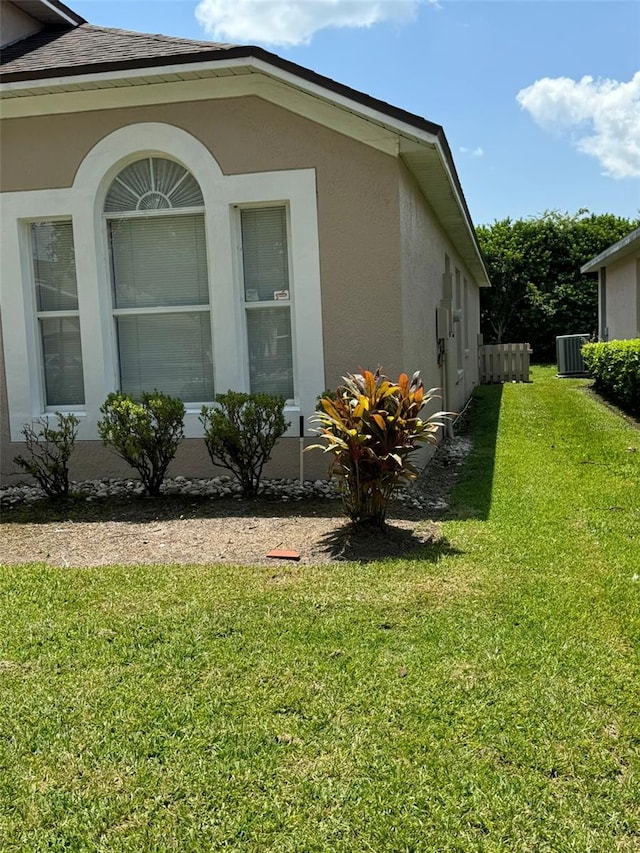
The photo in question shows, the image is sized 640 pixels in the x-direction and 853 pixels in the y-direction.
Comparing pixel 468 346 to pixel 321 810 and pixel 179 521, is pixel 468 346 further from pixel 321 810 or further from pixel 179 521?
pixel 321 810

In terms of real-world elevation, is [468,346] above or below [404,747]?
above

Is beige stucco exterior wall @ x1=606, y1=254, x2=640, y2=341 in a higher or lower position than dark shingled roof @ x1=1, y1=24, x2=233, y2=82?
lower

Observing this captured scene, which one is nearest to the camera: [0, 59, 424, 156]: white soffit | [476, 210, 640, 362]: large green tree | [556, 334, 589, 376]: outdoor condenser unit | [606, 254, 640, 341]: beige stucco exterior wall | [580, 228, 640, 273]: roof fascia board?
[0, 59, 424, 156]: white soffit

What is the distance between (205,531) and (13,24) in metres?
7.45

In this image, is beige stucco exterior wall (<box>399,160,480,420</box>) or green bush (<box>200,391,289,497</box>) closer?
green bush (<box>200,391,289,497</box>)

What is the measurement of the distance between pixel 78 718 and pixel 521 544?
3.26m

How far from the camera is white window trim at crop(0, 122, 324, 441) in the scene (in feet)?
23.1

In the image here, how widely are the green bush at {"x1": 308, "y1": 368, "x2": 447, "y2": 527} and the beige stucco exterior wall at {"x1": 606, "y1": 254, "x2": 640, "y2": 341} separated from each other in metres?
12.7

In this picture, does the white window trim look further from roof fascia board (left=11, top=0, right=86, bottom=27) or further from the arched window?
roof fascia board (left=11, top=0, right=86, bottom=27)

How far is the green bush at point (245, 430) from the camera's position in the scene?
6641 millimetres

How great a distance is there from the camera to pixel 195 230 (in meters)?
7.41

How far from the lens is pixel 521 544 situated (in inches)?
203

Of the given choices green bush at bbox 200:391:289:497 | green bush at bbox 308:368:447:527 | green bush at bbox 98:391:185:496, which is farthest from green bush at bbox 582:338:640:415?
green bush at bbox 98:391:185:496

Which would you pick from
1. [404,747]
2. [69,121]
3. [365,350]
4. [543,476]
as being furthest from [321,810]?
[69,121]
